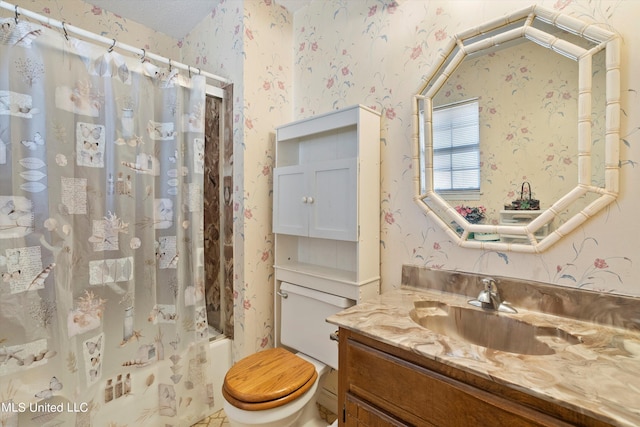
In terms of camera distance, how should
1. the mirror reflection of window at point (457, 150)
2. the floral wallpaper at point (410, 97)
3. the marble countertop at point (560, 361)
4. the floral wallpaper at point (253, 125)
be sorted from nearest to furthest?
the marble countertop at point (560, 361), the floral wallpaper at point (410, 97), the mirror reflection of window at point (457, 150), the floral wallpaper at point (253, 125)

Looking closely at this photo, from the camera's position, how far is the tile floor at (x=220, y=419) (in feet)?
5.32

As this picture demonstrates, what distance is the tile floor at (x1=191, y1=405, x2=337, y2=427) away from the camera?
162cm

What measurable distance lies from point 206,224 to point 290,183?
598 mm

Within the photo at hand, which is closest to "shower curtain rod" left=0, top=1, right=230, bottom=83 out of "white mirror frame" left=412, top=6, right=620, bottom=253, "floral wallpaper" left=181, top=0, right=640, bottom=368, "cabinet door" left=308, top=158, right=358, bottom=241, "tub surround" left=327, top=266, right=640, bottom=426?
"floral wallpaper" left=181, top=0, right=640, bottom=368

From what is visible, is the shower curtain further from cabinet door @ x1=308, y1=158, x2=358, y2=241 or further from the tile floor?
cabinet door @ x1=308, y1=158, x2=358, y2=241

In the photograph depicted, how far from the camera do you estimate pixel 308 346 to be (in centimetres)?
159

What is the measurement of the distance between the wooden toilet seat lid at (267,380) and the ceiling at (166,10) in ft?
6.50

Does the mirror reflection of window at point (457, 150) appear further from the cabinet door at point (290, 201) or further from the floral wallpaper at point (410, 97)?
the cabinet door at point (290, 201)

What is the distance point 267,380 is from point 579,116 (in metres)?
1.54

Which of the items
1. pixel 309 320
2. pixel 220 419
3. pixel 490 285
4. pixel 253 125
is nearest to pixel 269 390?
pixel 309 320

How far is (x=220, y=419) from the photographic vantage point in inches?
65.7

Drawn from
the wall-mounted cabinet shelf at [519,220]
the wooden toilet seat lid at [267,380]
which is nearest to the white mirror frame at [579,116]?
the wall-mounted cabinet shelf at [519,220]

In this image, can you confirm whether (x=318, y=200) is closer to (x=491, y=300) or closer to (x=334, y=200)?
(x=334, y=200)

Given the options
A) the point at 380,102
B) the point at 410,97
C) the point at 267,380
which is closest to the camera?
the point at 267,380
